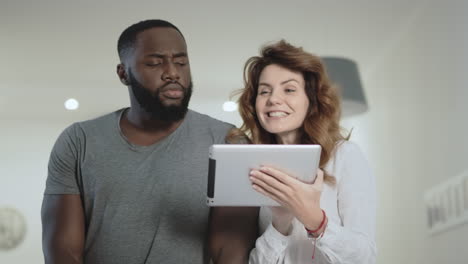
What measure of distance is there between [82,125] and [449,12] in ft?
4.60

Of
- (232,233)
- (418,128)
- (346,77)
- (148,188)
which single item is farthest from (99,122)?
(418,128)

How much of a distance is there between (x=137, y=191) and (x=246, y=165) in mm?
307

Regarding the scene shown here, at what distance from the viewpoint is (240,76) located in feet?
9.00

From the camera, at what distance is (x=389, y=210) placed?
98.0 inches

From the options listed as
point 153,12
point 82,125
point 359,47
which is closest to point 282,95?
point 82,125

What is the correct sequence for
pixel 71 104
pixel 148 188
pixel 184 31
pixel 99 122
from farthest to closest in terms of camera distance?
1. pixel 184 31
2. pixel 71 104
3. pixel 99 122
4. pixel 148 188

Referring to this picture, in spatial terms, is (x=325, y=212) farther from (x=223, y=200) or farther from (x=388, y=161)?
(x=388, y=161)

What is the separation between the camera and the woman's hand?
976mm

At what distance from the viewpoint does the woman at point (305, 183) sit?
1.00 metres

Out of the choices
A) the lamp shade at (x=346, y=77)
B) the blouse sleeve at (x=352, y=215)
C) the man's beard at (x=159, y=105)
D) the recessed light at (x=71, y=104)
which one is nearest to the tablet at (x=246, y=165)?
the blouse sleeve at (x=352, y=215)

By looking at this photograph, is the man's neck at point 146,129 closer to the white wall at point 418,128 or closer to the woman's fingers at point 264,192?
the woman's fingers at point 264,192

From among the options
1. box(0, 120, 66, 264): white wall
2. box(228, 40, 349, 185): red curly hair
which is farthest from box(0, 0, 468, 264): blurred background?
box(228, 40, 349, 185): red curly hair

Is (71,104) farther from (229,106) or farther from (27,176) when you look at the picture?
(229,106)

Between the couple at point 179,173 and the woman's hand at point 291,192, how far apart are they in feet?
0.25
